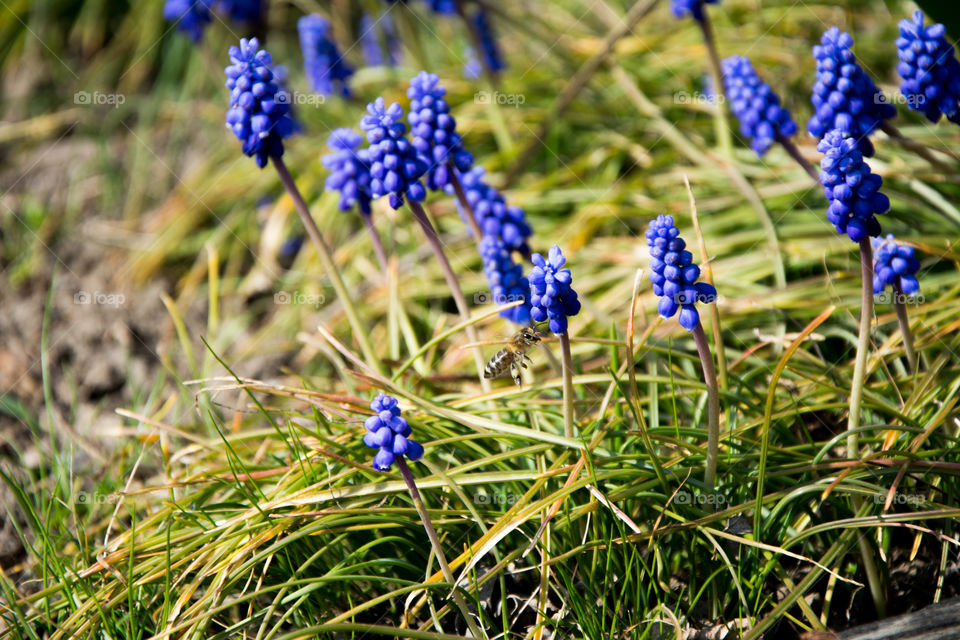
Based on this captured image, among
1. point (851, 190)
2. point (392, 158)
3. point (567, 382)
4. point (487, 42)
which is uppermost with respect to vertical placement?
point (487, 42)

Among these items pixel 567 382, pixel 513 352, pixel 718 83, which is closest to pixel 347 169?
pixel 513 352

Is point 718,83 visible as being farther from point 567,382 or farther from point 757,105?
point 567,382

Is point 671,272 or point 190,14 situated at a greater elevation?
point 190,14

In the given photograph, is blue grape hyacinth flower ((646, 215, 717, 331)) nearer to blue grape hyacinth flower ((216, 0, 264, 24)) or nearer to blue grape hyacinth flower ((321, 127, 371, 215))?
blue grape hyacinth flower ((321, 127, 371, 215))

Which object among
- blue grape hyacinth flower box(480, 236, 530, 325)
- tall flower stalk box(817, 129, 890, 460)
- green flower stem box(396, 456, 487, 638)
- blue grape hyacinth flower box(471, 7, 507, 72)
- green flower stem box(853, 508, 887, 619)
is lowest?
green flower stem box(853, 508, 887, 619)

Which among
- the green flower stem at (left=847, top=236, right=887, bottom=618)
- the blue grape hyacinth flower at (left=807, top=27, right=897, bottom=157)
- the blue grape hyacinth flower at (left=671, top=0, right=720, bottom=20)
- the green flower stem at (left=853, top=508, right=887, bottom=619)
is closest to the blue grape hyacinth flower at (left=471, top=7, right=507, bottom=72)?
the blue grape hyacinth flower at (left=671, top=0, right=720, bottom=20)
